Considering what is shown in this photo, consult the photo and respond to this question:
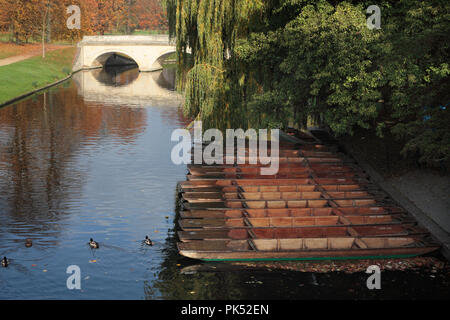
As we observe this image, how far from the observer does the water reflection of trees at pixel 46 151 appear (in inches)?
984

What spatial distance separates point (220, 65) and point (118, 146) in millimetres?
12055

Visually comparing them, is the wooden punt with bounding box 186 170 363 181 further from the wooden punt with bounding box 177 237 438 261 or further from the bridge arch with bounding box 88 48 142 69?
the bridge arch with bounding box 88 48 142 69

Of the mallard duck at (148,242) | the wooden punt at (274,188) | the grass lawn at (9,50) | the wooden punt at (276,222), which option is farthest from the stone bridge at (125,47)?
the wooden punt at (276,222)

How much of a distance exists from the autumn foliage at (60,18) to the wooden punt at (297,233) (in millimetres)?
59737

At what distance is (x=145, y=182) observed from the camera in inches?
1200

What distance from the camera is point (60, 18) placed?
101125 mm

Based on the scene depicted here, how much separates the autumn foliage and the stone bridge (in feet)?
24.0

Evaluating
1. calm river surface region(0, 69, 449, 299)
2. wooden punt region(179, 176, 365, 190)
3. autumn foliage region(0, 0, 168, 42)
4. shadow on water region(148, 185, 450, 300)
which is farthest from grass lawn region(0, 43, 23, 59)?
shadow on water region(148, 185, 450, 300)

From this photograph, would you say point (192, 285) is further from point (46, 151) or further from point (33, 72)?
point (33, 72)

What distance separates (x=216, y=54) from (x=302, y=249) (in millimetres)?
12783

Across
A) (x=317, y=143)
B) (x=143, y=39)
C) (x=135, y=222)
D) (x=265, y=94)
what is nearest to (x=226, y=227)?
(x=135, y=222)

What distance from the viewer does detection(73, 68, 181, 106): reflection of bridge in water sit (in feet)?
208

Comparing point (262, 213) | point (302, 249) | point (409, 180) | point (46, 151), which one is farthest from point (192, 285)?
point (46, 151)

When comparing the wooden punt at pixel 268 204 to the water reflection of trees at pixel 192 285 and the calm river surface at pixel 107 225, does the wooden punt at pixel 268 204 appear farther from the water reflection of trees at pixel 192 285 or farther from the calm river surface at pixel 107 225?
the water reflection of trees at pixel 192 285
